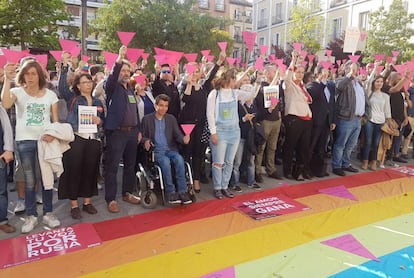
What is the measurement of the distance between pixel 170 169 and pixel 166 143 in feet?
1.20

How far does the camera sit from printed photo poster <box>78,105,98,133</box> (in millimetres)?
3891

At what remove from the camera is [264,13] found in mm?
36844

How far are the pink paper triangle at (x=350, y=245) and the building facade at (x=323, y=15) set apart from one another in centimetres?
1868

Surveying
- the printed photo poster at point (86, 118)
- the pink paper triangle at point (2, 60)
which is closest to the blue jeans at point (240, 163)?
the printed photo poster at point (86, 118)

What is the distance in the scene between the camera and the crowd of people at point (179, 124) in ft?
11.9

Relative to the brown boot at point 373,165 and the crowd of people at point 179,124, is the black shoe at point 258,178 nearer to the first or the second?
the crowd of people at point 179,124

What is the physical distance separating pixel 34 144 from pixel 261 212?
265 cm

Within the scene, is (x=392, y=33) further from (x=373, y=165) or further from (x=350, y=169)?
(x=350, y=169)

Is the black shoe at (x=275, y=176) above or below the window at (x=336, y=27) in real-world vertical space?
below

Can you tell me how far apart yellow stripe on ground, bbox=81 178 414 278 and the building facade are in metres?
17.5

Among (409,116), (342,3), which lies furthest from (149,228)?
(342,3)

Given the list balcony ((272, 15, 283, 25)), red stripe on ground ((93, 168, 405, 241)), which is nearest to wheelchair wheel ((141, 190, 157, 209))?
red stripe on ground ((93, 168, 405, 241))

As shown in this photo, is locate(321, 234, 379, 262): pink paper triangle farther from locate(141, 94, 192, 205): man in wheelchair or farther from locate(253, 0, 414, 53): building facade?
locate(253, 0, 414, 53): building facade

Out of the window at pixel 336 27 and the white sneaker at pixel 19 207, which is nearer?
the white sneaker at pixel 19 207
